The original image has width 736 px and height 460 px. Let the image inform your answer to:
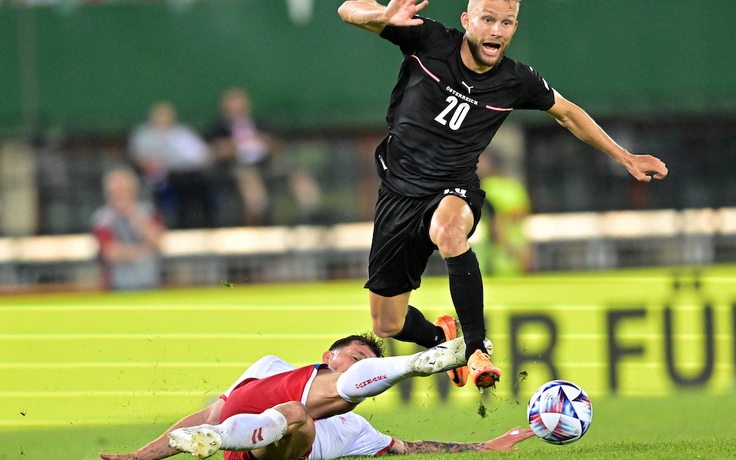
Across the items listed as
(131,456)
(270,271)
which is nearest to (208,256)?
(270,271)

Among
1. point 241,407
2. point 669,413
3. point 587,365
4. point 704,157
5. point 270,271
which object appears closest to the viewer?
point 241,407

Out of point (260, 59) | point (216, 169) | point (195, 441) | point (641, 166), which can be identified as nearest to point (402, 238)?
point (641, 166)

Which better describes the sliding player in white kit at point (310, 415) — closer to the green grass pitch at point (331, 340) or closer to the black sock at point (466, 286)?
the black sock at point (466, 286)

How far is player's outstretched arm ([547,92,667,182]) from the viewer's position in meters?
7.82

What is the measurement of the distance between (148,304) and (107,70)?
15.9ft

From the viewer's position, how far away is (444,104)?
7516 mm

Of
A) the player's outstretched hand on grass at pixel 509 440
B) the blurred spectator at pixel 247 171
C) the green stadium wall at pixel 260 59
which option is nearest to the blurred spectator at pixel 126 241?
the blurred spectator at pixel 247 171

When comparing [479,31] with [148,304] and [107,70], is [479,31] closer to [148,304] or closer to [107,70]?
[148,304]

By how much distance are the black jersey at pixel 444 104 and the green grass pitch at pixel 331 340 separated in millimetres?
2963

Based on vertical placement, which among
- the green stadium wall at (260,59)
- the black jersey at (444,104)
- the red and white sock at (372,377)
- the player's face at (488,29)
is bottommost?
the red and white sock at (372,377)

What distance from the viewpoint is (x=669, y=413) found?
1010 centimetres

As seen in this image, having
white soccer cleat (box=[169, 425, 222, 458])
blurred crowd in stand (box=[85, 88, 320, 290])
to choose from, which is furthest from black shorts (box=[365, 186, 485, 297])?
blurred crowd in stand (box=[85, 88, 320, 290])

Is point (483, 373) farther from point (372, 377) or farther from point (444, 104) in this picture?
point (444, 104)

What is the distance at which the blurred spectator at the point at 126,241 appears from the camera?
40.9ft
